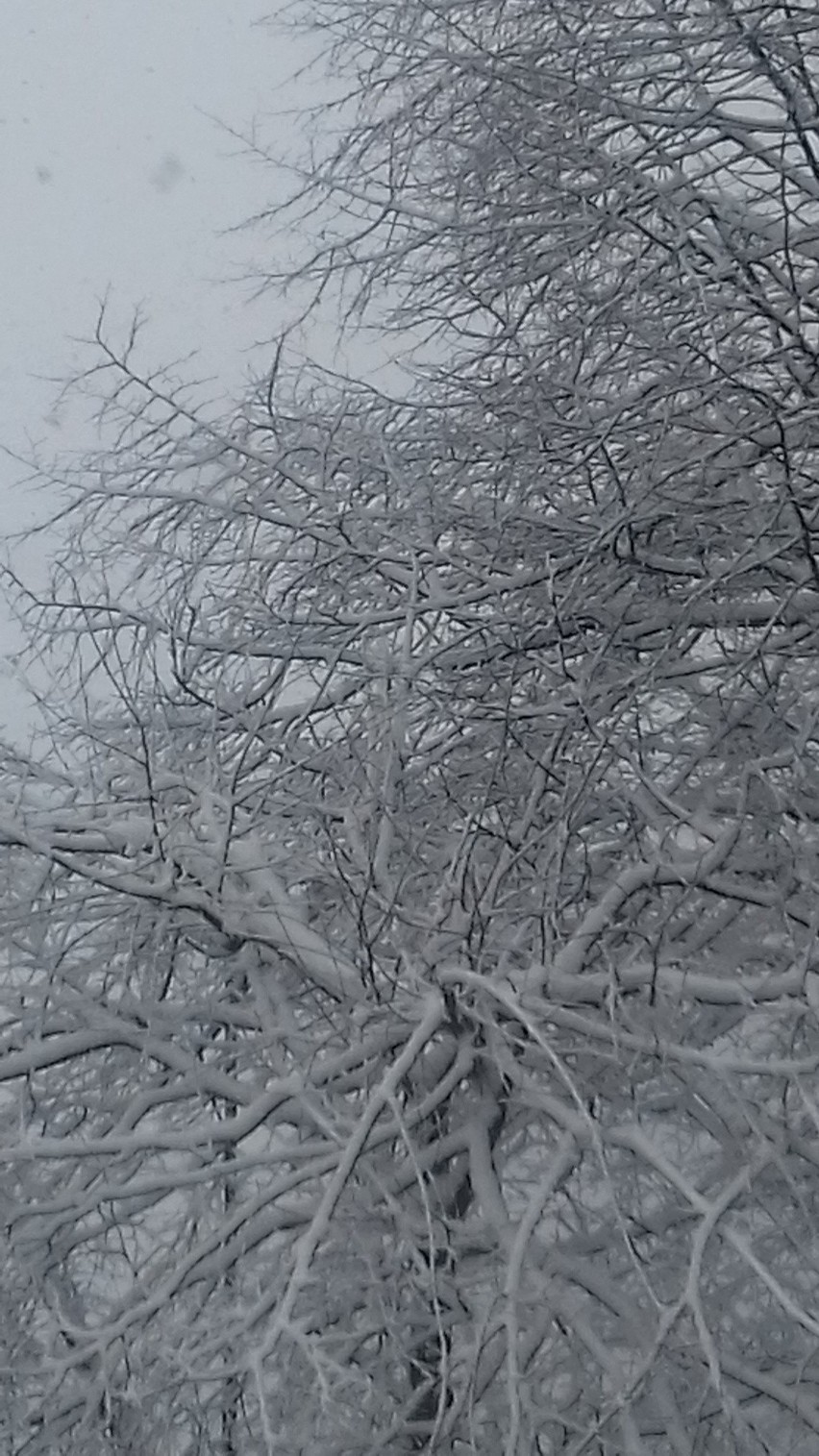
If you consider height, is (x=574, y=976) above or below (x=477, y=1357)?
above

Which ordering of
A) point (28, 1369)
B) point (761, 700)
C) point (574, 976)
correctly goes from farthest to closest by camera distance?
point (761, 700) → point (574, 976) → point (28, 1369)

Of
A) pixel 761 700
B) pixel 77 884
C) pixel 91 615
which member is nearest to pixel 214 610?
pixel 91 615

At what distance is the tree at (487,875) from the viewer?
6.62ft

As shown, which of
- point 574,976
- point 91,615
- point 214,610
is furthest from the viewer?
point 91,615

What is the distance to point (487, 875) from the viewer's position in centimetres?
229

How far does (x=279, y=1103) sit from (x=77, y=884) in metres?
0.66

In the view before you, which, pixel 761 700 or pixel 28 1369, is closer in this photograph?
pixel 28 1369

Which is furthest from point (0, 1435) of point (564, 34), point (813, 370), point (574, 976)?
point (564, 34)

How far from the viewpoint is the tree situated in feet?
6.62

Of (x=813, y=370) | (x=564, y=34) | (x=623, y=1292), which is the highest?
(x=564, y=34)

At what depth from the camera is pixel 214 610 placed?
10.1 feet

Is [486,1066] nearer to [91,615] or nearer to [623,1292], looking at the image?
[623,1292]

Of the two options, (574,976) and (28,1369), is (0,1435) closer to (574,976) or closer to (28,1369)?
(28,1369)

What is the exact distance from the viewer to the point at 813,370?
2482mm
